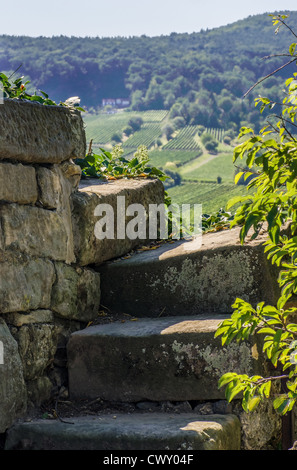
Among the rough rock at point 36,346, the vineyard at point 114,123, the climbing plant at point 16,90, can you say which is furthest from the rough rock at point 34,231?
the vineyard at point 114,123

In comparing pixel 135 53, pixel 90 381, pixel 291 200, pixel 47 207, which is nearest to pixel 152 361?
pixel 90 381

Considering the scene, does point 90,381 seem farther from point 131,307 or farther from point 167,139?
point 167,139

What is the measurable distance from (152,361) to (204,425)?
1.71 ft

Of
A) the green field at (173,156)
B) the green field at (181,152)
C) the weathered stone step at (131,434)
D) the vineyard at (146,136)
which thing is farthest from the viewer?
the vineyard at (146,136)

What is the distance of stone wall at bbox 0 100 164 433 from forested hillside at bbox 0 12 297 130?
192 ft

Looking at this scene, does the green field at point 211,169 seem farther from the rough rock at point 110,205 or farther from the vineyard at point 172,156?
the rough rock at point 110,205

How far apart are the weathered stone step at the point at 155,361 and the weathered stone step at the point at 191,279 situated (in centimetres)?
19

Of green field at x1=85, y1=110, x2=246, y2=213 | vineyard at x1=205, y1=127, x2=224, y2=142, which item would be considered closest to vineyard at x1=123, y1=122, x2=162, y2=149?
green field at x1=85, y1=110, x2=246, y2=213

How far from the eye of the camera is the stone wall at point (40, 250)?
3100mm

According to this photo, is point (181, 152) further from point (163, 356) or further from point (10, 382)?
point (10, 382)

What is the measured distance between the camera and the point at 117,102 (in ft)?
298

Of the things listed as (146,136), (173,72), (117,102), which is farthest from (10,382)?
(173,72)

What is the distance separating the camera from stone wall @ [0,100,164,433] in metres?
3.10

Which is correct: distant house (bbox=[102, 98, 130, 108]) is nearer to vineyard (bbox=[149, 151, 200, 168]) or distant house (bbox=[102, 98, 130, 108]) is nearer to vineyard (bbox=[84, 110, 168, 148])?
vineyard (bbox=[84, 110, 168, 148])
